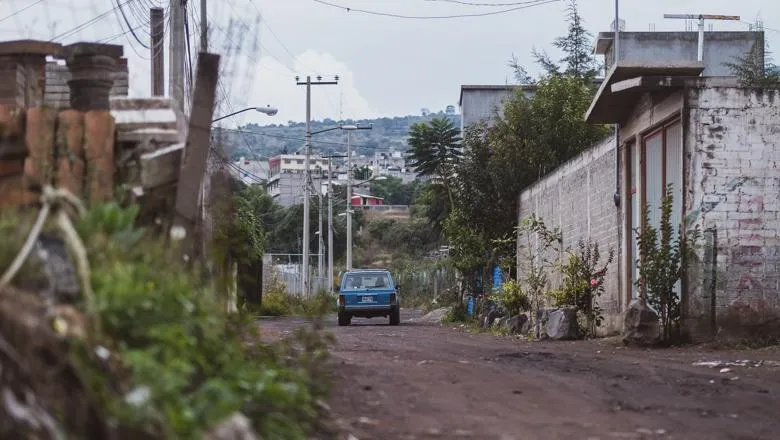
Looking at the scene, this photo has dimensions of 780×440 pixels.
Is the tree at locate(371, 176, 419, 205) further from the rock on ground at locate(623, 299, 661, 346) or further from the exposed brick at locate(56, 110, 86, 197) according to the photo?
the exposed brick at locate(56, 110, 86, 197)

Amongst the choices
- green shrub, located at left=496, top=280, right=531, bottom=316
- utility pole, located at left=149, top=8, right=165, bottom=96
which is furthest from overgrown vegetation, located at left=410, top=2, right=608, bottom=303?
utility pole, located at left=149, top=8, right=165, bottom=96

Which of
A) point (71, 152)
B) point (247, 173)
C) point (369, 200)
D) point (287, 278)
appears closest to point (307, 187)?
point (287, 278)

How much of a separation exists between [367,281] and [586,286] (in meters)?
11.2

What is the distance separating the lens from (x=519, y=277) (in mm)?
30250

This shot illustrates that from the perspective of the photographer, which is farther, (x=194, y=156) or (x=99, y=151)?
(x=194, y=156)

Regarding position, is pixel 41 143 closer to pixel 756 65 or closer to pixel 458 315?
pixel 458 315

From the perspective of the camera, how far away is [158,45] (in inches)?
811

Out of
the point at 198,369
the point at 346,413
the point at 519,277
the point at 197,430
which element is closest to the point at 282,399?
the point at 198,369

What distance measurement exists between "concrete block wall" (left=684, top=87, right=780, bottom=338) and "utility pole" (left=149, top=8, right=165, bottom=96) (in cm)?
909

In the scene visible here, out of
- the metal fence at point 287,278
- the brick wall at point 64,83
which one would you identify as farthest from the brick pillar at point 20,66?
the metal fence at point 287,278

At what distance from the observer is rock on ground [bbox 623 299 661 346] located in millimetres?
17078

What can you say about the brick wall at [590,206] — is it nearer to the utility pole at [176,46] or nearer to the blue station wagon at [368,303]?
the blue station wagon at [368,303]

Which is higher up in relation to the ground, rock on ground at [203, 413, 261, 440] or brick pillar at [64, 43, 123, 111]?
brick pillar at [64, 43, 123, 111]

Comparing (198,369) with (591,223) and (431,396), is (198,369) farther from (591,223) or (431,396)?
(591,223)
